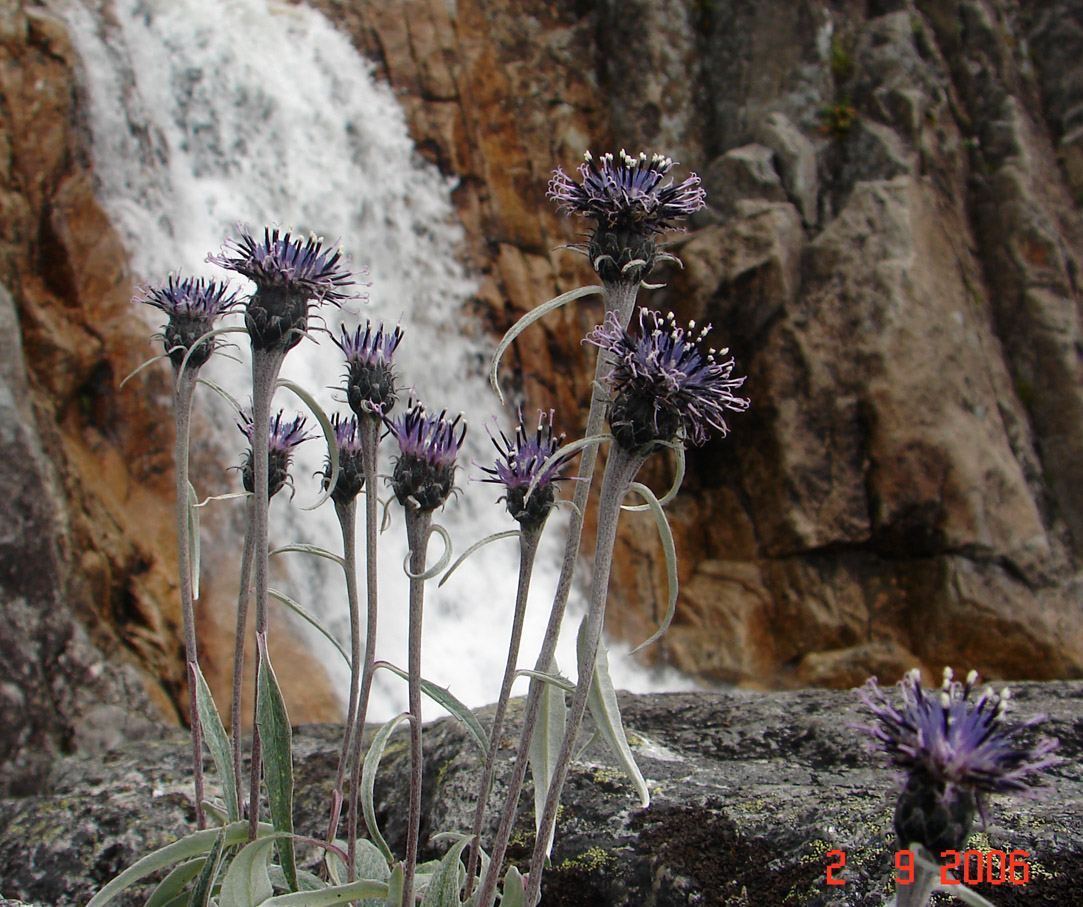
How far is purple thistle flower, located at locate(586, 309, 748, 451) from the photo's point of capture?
178cm

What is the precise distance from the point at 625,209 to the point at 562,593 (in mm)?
886

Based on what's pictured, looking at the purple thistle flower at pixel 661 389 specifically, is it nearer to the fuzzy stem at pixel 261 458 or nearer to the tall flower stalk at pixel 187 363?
the fuzzy stem at pixel 261 458

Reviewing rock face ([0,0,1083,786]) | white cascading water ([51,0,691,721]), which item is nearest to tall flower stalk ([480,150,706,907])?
rock face ([0,0,1083,786])

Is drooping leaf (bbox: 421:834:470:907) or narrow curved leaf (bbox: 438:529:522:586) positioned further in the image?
drooping leaf (bbox: 421:834:470:907)

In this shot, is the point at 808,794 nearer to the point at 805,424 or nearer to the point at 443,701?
the point at 443,701

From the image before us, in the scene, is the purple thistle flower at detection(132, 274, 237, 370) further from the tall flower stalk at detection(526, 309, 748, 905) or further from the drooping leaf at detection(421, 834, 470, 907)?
the drooping leaf at detection(421, 834, 470, 907)

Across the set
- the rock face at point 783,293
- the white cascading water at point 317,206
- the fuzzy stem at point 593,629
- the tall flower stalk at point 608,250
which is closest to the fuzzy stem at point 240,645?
the tall flower stalk at point 608,250

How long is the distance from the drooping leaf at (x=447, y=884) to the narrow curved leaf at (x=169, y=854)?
1.57 feet

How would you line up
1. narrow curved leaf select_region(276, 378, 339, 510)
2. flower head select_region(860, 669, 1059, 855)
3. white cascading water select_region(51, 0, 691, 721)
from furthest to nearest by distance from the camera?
white cascading water select_region(51, 0, 691, 721)
narrow curved leaf select_region(276, 378, 339, 510)
flower head select_region(860, 669, 1059, 855)

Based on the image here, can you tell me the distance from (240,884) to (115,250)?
739 cm

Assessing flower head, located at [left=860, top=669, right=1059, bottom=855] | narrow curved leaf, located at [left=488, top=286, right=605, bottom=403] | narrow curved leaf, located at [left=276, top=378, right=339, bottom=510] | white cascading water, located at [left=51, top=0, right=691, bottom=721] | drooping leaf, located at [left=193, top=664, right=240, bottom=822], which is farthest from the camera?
white cascading water, located at [left=51, top=0, right=691, bottom=721]

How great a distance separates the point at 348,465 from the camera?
2332 mm

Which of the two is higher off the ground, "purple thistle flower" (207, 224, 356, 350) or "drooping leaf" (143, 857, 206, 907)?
"purple thistle flower" (207, 224, 356, 350)
